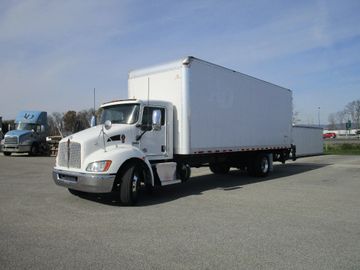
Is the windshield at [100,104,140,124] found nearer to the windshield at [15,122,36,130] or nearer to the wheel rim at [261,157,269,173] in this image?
the wheel rim at [261,157,269,173]

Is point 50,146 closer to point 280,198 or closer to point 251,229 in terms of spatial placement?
point 280,198

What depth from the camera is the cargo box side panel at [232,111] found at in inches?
453

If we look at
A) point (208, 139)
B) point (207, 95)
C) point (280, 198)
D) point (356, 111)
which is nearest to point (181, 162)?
point (208, 139)

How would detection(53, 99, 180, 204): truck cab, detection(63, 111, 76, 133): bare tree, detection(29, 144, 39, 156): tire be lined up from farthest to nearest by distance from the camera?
detection(29, 144, 39, 156): tire, detection(63, 111, 76, 133): bare tree, detection(53, 99, 180, 204): truck cab

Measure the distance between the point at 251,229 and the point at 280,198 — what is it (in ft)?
12.2

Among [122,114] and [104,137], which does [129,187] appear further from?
[122,114]

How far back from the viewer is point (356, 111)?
10675 cm

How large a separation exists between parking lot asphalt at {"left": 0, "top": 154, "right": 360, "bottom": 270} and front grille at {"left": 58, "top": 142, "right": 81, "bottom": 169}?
957 millimetres

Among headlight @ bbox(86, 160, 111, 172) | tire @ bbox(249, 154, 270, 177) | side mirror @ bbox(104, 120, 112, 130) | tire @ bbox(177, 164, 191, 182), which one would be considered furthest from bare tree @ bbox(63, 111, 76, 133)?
tire @ bbox(249, 154, 270, 177)

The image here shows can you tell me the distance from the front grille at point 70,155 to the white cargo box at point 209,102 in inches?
113

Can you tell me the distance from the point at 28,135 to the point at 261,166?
2010cm

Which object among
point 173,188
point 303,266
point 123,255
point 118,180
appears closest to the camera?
point 303,266

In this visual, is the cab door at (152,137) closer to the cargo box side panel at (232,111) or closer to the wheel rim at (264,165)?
the cargo box side panel at (232,111)

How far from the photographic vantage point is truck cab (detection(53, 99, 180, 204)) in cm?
869
